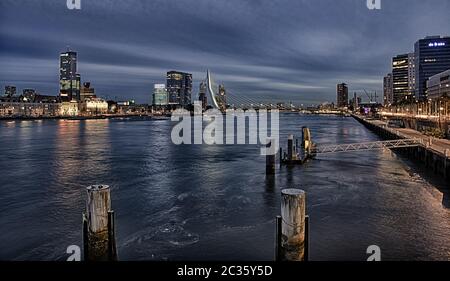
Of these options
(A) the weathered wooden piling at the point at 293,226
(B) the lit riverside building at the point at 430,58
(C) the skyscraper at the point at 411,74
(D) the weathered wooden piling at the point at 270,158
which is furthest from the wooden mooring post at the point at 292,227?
(C) the skyscraper at the point at 411,74

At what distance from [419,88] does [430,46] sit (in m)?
17.4

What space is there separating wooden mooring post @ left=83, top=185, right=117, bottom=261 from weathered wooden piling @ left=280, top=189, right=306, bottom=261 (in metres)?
3.23

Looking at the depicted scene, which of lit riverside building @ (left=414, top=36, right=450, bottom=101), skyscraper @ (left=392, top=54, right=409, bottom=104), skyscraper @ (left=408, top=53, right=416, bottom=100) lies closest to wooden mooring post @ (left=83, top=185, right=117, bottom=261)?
lit riverside building @ (left=414, top=36, right=450, bottom=101)

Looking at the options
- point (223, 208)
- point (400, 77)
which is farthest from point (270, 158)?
point (400, 77)

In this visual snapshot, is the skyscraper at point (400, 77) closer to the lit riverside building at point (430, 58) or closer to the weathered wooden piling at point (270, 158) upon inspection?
the lit riverside building at point (430, 58)

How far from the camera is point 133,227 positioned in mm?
12461

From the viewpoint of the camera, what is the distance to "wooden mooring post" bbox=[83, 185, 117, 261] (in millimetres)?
7117

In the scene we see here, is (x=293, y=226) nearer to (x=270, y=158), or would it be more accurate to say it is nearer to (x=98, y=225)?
(x=98, y=225)

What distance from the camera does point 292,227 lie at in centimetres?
674

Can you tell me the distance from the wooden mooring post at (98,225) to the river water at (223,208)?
104 inches

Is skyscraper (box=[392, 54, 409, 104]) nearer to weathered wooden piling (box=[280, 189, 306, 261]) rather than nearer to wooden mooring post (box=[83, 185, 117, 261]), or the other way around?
weathered wooden piling (box=[280, 189, 306, 261])
